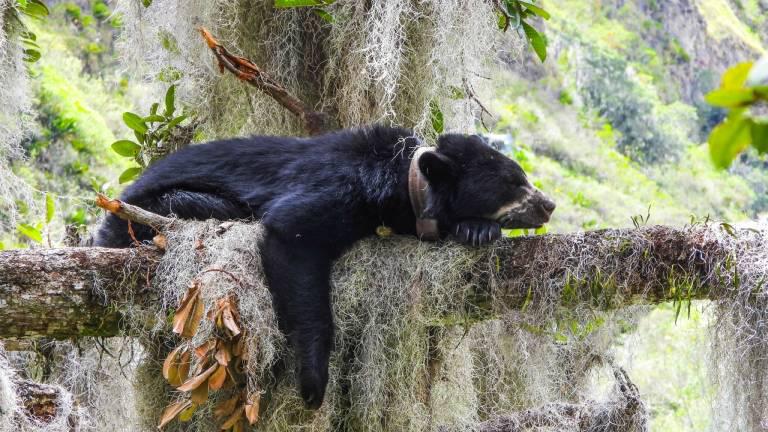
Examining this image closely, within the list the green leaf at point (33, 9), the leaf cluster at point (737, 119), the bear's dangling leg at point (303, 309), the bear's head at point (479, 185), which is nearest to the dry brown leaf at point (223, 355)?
the bear's dangling leg at point (303, 309)

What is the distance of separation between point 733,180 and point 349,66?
1468cm

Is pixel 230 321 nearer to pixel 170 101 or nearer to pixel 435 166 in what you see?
pixel 435 166

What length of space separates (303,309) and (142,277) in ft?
1.69

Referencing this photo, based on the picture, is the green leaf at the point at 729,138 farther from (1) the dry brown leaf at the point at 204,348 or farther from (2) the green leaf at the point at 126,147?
(2) the green leaf at the point at 126,147

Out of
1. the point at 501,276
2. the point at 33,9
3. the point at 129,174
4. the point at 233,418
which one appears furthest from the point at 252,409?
the point at 33,9

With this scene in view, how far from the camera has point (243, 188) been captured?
3.27 meters

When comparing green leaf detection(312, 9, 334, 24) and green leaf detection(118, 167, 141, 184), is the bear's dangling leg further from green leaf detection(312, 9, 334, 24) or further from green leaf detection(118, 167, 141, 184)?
green leaf detection(118, 167, 141, 184)

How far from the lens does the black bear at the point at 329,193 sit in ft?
9.42

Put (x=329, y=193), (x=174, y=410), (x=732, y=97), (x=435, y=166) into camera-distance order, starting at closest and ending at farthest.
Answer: (x=732, y=97) → (x=174, y=410) → (x=329, y=193) → (x=435, y=166)

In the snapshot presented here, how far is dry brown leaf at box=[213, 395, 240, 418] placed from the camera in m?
2.48

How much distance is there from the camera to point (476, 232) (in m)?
2.86

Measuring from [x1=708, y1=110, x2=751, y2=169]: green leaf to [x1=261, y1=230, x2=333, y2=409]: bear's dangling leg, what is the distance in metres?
2.09

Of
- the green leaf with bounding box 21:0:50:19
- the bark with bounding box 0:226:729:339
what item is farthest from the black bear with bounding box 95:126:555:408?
the green leaf with bounding box 21:0:50:19

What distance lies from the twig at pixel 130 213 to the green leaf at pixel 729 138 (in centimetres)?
208
